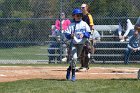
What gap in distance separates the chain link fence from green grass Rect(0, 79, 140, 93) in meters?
7.24

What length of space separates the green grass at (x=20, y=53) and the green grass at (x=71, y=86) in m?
7.97

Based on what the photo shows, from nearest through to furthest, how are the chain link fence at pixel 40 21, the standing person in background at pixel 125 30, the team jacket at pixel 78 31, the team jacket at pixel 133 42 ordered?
the team jacket at pixel 78 31 → the team jacket at pixel 133 42 → the standing person in background at pixel 125 30 → the chain link fence at pixel 40 21

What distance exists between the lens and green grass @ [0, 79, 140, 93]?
9.43 meters

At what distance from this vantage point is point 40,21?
1919 cm

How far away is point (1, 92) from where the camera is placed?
9250 mm

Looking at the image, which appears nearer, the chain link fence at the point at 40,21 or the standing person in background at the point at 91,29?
the standing person in background at the point at 91,29

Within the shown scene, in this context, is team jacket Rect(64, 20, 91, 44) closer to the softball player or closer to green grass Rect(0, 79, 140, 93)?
the softball player

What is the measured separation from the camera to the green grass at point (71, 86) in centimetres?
943

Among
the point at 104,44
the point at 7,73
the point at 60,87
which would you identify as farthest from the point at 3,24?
the point at 60,87

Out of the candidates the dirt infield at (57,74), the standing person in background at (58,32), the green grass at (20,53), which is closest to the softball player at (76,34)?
the dirt infield at (57,74)

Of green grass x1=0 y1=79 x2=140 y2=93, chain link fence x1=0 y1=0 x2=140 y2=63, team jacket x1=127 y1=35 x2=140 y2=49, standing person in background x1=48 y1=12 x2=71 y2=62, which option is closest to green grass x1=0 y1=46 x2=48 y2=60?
chain link fence x1=0 y1=0 x2=140 y2=63

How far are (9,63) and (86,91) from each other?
29.8ft

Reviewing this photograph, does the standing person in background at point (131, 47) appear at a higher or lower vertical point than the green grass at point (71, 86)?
higher

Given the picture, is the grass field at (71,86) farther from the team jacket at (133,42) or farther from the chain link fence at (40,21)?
the chain link fence at (40,21)
